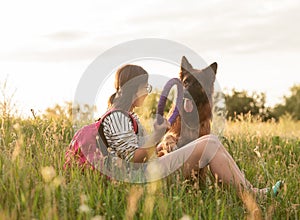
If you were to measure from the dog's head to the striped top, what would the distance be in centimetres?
83

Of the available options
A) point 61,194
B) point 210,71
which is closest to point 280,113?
point 210,71

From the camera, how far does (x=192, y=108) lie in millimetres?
4707

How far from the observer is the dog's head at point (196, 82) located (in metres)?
4.60

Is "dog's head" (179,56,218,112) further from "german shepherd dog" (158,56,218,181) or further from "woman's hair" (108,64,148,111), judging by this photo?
Answer: "woman's hair" (108,64,148,111)

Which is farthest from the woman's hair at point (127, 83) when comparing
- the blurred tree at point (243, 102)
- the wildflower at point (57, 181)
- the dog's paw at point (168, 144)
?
the blurred tree at point (243, 102)

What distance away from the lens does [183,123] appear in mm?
4680

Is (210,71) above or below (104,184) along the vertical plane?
above

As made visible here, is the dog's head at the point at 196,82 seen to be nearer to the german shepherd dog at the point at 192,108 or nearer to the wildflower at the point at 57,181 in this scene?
the german shepherd dog at the point at 192,108

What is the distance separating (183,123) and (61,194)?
1734 millimetres

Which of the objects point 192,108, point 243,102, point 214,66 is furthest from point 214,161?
point 243,102

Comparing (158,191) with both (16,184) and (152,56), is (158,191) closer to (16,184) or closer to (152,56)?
(16,184)

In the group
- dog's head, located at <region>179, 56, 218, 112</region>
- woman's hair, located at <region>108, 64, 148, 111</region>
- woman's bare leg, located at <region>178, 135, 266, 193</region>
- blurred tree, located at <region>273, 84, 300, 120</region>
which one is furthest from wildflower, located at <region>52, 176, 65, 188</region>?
Answer: blurred tree, located at <region>273, 84, 300, 120</region>

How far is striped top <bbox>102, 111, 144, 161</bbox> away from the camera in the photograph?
3984 millimetres

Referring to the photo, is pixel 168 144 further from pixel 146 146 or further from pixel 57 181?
pixel 57 181
